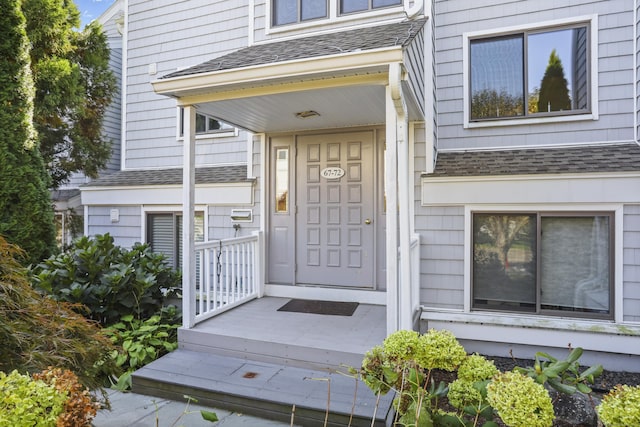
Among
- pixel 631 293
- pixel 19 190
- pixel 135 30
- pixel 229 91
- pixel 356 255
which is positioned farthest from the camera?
pixel 135 30

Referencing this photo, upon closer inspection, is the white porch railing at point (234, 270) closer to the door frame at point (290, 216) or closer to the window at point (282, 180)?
the door frame at point (290, 216)

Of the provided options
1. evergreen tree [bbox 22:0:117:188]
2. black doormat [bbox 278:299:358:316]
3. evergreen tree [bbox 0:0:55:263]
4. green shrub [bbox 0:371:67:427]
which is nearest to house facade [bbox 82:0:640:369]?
black doormat [bbox 278:299:358:316]

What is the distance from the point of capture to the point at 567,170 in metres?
4.05

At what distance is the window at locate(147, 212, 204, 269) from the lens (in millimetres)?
5945

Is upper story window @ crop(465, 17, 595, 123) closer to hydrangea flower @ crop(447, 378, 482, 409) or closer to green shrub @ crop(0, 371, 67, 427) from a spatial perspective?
hydrangea flower @ crop(447, 378, 482, 409)

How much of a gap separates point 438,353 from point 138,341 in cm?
320

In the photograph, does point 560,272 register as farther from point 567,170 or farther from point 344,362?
point 344,362

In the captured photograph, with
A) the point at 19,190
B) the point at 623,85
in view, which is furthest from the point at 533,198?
the point at 19,190

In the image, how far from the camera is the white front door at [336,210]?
4848 millimetres

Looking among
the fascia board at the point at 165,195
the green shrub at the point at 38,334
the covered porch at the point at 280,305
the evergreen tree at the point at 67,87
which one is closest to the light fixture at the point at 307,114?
the covered porch at the point at 280,305

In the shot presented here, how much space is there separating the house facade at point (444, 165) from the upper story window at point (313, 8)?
0.06 ft

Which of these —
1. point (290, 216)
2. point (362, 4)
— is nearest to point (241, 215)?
point (290, 216)

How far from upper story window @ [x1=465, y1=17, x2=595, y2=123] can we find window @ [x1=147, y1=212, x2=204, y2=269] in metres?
4.10

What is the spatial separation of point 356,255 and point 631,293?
283 cm
